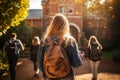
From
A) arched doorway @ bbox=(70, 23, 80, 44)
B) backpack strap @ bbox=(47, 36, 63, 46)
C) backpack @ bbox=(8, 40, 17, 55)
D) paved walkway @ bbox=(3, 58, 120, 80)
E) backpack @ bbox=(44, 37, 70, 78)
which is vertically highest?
backpack strap @ bbox=(47, 36, 63, 46)

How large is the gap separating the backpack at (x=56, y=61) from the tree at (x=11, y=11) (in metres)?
12.1

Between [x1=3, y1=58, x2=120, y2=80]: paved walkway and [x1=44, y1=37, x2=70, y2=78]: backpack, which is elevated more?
[x1=44, y1=37, x2=70, y2=78]: backpack

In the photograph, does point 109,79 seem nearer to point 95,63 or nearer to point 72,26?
point 95,63

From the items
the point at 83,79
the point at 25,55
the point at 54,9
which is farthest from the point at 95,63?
the point at 54,9

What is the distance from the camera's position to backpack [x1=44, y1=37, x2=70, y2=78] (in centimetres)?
552

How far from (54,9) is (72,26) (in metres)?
3.87

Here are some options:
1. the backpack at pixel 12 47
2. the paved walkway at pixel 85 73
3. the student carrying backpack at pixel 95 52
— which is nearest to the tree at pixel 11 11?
the paved walkway at pixel 85 73

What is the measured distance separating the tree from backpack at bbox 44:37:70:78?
12083 mm

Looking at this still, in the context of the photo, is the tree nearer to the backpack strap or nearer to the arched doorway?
the backpack strap

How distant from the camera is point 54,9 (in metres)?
50.1

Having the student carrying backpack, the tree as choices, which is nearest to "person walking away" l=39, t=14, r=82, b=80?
the student carrying backpack

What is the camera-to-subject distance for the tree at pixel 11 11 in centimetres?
1738

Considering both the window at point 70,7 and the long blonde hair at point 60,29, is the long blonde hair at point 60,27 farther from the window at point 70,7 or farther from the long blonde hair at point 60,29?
the window at point 70,7

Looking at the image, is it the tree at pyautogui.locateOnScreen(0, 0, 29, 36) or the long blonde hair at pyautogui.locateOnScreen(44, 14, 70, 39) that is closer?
the long blonde hair at pyautogui.locateOnScreen(44, 14, 70, 39)
